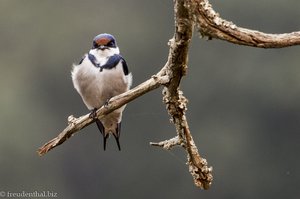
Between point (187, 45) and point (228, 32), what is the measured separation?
0.53 feet

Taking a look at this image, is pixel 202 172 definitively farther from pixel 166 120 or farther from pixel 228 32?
pixel 166 120

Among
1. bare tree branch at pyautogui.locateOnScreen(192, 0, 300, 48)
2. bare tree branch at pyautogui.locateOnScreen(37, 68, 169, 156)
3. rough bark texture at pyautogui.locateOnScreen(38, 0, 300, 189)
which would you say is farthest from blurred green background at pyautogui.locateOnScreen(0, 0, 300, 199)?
bare tree branch at pyautogui.locateOnScreen(192, 0, 300, 48)

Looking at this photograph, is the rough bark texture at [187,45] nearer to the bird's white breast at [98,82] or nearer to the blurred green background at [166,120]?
the bird's white breast at [98,82]

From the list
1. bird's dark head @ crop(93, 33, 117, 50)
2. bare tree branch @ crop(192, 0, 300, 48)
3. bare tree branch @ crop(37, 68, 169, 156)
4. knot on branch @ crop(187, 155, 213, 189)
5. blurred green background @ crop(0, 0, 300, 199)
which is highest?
blurred green background @ crop(0, 0, 300, 199)

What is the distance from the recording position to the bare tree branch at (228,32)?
12.8 ft

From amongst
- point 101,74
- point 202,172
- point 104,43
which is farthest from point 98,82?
point 202,172

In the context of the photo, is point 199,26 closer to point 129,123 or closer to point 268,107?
point 129,123

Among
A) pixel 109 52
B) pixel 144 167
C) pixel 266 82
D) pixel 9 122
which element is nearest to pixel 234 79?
pixel 266 82

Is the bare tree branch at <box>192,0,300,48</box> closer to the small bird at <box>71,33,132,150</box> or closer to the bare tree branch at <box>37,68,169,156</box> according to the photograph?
the bare tree branch at <box>37,68,169,156</box>

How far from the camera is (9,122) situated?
73.4 feet

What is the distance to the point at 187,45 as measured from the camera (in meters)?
3.97

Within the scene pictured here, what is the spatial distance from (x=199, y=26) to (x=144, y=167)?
17.4m

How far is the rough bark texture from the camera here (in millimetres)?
3896

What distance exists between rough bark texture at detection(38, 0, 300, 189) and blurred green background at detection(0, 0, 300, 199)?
1484cm
